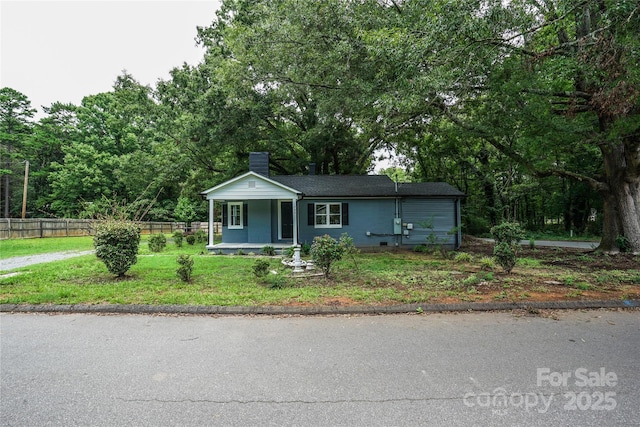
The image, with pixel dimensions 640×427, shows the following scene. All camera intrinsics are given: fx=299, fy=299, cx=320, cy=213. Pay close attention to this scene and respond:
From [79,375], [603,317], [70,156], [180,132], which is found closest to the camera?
[79,375]

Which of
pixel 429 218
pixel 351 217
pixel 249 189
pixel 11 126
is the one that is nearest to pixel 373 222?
pixel 351 217

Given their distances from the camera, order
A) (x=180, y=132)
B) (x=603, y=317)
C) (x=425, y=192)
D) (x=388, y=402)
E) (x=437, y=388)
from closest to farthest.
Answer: (x=388, y=402) < (x=437, y=388) < (x=603, y=317) < (x=425, y=192) < (x=180, y=132)

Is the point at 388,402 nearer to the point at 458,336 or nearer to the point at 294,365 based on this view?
the point at 294,365

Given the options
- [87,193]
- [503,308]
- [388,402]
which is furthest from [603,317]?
[87,193]

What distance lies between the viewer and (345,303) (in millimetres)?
5043

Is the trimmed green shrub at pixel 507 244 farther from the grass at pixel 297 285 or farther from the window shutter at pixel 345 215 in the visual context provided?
the window shutter at pixel 345 215

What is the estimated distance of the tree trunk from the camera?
9.91 m

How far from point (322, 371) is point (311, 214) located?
1119cm

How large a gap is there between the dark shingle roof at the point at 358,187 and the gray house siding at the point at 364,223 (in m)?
0.38

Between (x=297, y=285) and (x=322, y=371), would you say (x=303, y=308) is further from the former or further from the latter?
(x=322, y=371)

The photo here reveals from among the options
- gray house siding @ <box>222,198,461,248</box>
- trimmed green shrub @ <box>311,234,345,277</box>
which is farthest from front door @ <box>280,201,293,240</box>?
trimmed green shrub @ <box>311,234,345,277</box>

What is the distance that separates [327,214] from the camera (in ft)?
46.2

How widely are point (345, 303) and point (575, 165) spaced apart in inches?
883
